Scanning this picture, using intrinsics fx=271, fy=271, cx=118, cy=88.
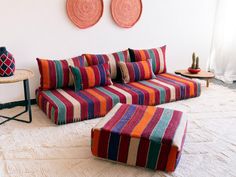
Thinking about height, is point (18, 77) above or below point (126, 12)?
below

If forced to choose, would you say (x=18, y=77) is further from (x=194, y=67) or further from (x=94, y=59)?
(x=194, y=67)

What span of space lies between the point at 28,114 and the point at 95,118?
79 centimetres

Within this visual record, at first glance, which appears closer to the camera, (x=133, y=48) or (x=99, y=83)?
(x=99, y=83)

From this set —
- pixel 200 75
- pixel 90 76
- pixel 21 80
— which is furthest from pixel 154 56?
pixel 21 80

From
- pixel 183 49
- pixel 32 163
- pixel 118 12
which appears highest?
pixel 118 12

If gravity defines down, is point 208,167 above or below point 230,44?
below

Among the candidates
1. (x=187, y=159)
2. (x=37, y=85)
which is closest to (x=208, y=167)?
(x=187, y=159)

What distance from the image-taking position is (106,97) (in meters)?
3.06

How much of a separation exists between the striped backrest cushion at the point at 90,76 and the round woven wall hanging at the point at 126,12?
787 millimetres

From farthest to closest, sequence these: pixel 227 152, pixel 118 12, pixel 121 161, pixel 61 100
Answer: pixel 118 12
pixel 61 100
pixel 227 152
pixel 121 161

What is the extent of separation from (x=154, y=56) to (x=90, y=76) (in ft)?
3.66

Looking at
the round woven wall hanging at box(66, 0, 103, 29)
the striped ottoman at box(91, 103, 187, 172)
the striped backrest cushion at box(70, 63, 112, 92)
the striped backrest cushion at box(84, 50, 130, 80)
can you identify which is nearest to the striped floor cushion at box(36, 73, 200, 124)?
the striped backrest cushion at box(70, 63, 112, 92)

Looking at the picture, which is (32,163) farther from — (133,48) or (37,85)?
(133,48)

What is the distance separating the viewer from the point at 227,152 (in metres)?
2.45
